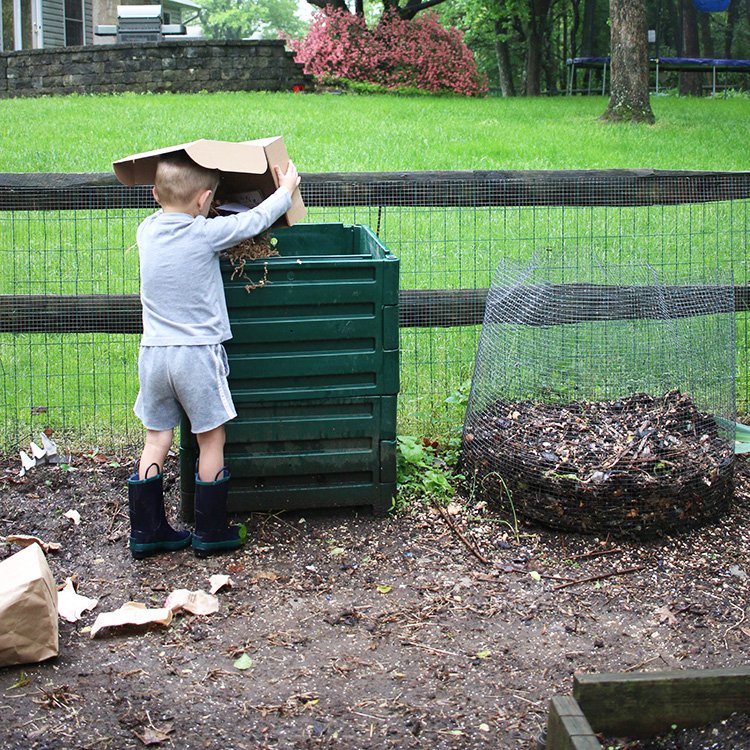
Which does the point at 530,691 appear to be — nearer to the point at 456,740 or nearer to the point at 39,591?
the point at 456,740

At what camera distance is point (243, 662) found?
3.29m

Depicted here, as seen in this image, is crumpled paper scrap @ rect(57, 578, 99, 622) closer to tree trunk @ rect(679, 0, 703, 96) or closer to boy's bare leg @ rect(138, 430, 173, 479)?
boy's bare leg @ rect(138, 430, 173, 479)

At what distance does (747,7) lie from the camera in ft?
120

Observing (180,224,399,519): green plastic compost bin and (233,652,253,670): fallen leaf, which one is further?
(180,224,399,519): green plastic compost bin

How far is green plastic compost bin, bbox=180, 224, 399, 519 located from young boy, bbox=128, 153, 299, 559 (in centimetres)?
16

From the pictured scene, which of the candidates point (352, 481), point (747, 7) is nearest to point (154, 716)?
point (352, 481)

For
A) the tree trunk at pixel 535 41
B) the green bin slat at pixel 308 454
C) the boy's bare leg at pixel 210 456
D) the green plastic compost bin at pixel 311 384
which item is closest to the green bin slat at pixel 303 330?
the green plastic compost bin at pixel 311 384

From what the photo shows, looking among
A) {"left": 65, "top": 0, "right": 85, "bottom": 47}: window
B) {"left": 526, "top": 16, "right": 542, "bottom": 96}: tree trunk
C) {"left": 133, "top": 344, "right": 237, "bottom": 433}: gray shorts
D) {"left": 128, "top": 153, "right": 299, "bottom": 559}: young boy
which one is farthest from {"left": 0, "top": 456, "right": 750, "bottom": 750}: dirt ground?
{"left": 65, "top": 0, "right": 85, "bottom": 47}: window

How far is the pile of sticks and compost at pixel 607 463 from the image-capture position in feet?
13.5

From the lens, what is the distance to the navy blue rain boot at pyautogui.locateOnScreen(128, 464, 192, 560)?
3988mm

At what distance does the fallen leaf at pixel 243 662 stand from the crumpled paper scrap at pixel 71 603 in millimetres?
675

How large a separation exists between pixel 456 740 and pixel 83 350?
13.5 feet

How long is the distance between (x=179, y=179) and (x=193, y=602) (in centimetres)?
159

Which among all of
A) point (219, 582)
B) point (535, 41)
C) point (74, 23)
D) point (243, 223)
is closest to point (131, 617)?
point (219, 582)
